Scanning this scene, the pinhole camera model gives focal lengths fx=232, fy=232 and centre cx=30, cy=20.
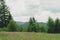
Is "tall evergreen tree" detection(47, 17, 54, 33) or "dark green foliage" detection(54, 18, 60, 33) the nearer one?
"tall evergreen tree" detection(47, 17, 54, 33)

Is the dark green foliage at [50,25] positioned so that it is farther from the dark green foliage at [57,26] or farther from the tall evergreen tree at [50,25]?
the dark green foliage at [57,26]

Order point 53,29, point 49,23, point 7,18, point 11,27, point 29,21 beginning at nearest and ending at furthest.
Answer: point 11,27
point 53,29
point 49,23
point 7,18
point 29,21

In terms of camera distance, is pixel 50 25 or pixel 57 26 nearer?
pixel 57 26

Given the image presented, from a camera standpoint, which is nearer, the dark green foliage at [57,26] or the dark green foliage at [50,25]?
the dark green foliage at [50,25]

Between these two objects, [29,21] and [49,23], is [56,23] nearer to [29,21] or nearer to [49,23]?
[49,23]

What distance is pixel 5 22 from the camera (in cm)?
7625

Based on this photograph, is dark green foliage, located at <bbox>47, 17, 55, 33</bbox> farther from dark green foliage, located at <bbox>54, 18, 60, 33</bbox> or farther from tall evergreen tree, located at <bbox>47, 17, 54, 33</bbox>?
dark green foliage, located at <bbox>54, 18, 60, 33</bbox>

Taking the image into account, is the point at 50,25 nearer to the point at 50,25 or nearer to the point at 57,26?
the point at 50,25

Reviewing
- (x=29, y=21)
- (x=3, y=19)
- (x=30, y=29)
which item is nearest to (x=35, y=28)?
(x=30, y=29)

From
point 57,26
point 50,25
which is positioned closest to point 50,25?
point 50,25

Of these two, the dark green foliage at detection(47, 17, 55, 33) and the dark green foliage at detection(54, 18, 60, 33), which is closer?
the dark green foliage at detection(47, 17, 55, 33)

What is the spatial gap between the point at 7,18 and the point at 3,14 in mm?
3933

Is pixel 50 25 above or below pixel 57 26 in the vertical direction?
above

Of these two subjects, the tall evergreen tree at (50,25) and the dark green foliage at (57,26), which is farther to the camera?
the dark green foliage at (57,26)
